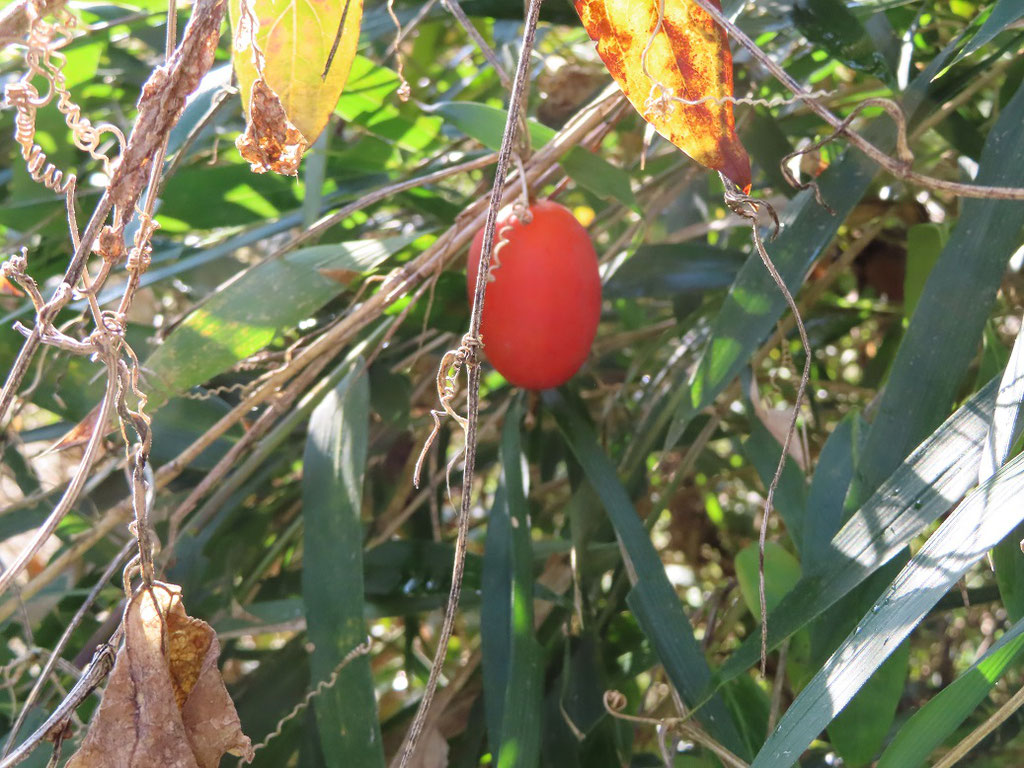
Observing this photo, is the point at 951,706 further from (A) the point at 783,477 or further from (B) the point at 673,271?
(B) the point at 673,271

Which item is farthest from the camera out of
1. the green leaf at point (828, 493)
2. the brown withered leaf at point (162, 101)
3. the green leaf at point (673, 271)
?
the green leaf at point (673, 271)

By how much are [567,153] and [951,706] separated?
1.32ft

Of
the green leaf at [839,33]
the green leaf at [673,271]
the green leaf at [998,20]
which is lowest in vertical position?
the green leaf at [673,271]

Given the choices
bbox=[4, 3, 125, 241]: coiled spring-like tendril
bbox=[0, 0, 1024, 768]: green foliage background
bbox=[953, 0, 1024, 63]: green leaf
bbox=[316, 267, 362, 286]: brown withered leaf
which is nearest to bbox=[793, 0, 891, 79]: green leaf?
bbox=[0, 0, 1024, 768]: green foliage background

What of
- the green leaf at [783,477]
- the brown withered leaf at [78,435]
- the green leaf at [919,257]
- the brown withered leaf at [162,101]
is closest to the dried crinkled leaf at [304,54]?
the brown withered leaf at [162,101]

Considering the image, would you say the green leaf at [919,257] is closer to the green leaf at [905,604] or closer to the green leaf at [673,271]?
the green leaf at [673,271]

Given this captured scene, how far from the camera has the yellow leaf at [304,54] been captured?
49 cm

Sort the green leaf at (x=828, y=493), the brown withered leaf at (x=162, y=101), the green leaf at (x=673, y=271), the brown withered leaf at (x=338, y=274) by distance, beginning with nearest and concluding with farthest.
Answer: the brown withered leaf at (x=162, y=101), the green leaf at (x=828, y=493), the brown withered leaf at (x=338, y=274), the green leaf at (x=673, y=271)

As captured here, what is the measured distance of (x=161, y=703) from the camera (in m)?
0.39

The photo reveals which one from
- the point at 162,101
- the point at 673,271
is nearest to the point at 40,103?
the point at 162,101

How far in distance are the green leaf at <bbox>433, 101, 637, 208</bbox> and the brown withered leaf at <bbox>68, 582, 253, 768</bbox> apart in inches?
14.4

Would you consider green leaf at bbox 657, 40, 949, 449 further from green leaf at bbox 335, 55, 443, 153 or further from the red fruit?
green leaf at bbox 335, 55, 443, 153

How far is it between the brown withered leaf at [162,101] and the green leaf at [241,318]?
0.25 metres

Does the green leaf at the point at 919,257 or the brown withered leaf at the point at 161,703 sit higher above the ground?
the green leaf at the point at 919,257
